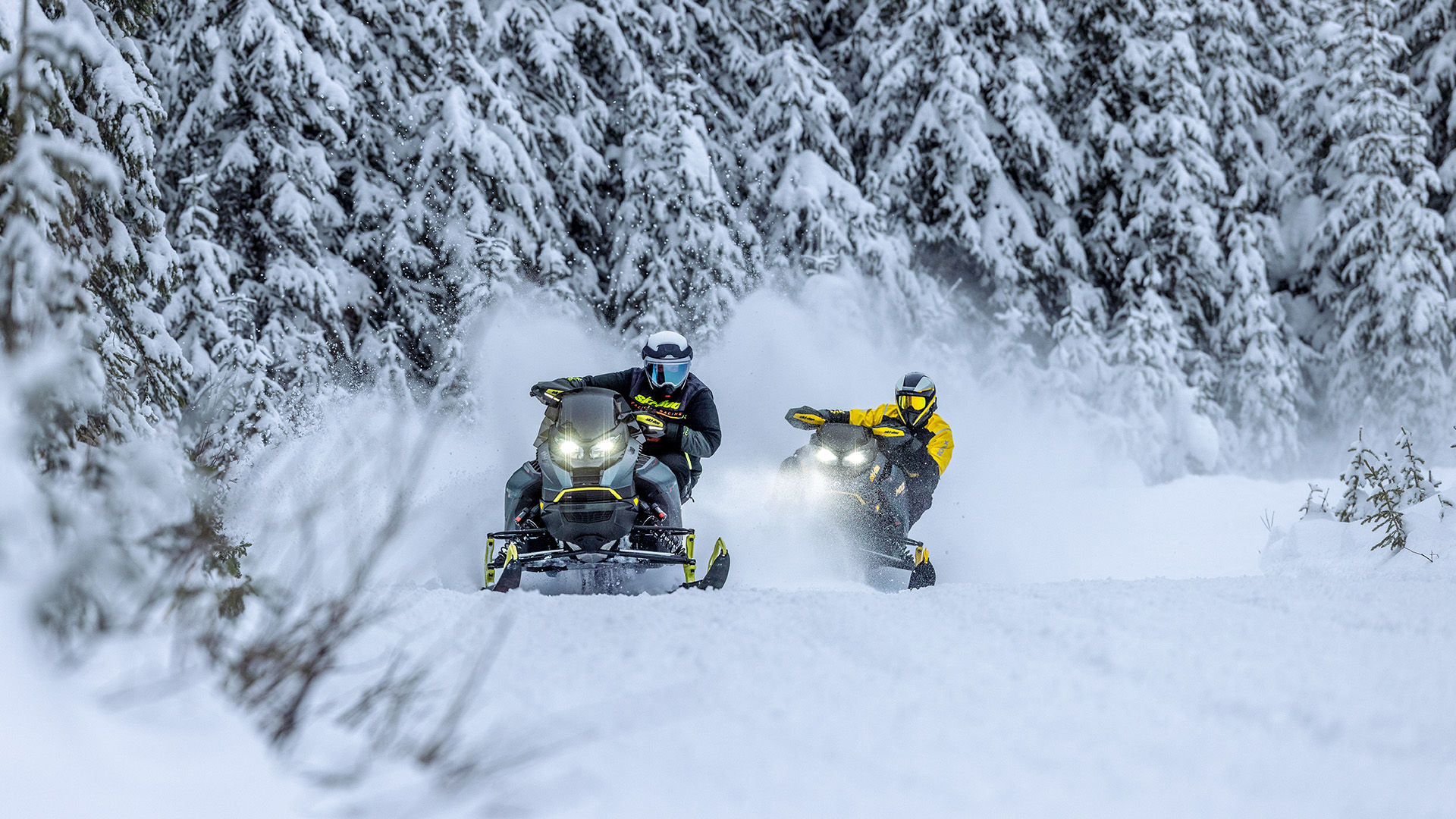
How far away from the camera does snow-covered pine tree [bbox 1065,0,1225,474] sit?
18.8m

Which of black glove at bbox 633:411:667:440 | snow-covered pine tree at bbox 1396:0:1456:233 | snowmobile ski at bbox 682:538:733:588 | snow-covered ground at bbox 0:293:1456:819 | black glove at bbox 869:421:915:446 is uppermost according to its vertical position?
snow-covered pine tree at bbox 1396:0:1456:233

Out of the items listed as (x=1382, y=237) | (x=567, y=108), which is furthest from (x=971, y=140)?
(x=1382, y=237)

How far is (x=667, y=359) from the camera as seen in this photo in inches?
274

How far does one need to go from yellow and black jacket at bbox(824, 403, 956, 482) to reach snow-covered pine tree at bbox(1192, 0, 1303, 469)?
13742mm

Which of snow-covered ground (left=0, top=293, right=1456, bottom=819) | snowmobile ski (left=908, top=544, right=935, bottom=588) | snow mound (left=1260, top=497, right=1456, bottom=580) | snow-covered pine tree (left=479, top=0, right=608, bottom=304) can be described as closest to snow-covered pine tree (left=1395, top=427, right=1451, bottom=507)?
snow mound (left=1260, top=497, right=1456, bottom=580)

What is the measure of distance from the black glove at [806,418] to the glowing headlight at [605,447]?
1958mm

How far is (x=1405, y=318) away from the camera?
65.7 feet

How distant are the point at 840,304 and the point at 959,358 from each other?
2.66m

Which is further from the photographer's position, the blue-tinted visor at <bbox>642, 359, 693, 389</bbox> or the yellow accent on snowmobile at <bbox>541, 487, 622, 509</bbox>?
the blue-tinted visor at <bbox>642, 359, 693, 389</bbox>

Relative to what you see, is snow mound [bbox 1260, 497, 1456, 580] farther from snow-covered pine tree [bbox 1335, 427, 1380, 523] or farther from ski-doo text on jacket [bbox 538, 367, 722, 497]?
ski-doo text on jacket [bbox 538, 367, 722, 497]

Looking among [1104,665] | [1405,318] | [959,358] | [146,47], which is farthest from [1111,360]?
[1104,665]

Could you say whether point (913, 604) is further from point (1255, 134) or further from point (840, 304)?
point (1255, 134)

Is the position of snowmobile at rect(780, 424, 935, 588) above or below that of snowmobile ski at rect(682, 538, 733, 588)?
above

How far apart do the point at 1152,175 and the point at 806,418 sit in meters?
14.4
